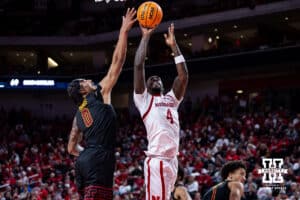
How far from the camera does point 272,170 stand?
1628cm

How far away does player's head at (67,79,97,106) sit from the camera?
19.5 ft

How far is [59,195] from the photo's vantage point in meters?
18.3

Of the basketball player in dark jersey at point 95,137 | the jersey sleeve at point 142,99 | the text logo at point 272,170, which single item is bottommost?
the text logo at point 272,170

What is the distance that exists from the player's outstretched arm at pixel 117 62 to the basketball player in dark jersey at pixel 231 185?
192 centimetres

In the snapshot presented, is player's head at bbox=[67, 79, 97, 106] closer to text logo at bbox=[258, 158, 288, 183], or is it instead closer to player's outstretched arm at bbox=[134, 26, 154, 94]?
player's outstretched arm at bbox=[134, 26, 154, 94]

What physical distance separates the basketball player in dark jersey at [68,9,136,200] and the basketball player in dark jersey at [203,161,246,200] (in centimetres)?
184

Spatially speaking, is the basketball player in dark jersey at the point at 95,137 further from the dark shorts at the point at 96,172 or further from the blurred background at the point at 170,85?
the blurred background at the point at 170,85

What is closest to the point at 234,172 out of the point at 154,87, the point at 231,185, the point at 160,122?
the point at 231,185

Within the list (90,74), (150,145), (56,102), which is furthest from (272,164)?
(56,102)

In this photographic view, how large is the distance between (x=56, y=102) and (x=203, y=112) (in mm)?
10907

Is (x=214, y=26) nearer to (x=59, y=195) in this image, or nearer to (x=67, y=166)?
(x=67, y=166)

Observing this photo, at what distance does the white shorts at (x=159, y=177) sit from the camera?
6902 mm

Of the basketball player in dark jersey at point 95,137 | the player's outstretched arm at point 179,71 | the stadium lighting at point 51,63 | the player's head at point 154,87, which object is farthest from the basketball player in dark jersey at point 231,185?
the stadium lighting at point 51,63

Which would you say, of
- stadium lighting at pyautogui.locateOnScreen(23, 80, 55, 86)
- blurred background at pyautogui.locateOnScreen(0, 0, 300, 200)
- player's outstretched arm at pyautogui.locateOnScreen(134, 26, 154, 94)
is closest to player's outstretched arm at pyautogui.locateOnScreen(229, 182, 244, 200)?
player's outstretched arm at pyautogui.locateOnScreen(134, 26, 154, 94)
